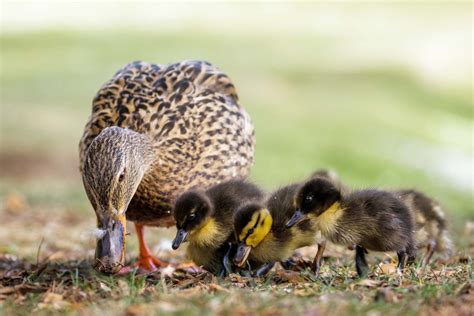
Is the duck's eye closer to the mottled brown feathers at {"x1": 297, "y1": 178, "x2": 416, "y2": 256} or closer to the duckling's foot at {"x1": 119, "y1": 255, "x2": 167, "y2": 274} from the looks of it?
the mottled brown feathers at {"x1": 297, "y1": 178, "x2": 416, "y2": 256}

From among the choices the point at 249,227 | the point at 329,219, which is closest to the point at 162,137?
the point at 249,227

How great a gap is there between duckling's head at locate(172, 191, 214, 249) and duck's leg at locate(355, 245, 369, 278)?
1.00 metres

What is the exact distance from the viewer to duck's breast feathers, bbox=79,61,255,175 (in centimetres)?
596

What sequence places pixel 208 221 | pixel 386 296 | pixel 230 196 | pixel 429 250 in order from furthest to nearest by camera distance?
pixel 429 250 < pixel 230 196 < pixel 208 221 < pixel 386 296

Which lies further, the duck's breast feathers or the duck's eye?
the duck's breast feathers

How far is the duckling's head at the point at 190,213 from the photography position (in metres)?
5.19

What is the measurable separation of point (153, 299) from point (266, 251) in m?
1.36

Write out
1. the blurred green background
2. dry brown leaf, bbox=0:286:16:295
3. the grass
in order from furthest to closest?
the blurred green background < dry brown leaf, bbox=0:286:16:295 < the grass

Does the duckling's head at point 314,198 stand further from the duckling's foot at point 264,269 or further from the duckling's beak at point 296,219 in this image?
the duckling's foot at point 264,269

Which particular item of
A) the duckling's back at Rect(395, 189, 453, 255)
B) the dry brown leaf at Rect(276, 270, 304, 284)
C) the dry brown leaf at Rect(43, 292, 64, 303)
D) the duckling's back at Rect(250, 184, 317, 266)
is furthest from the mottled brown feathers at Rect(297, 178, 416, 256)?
the dry brown leaf at Rect(43, 292, 64, 303)

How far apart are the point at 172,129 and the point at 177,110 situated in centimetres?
18

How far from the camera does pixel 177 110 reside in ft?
19.9

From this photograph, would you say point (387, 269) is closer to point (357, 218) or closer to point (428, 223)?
point (357, 218)

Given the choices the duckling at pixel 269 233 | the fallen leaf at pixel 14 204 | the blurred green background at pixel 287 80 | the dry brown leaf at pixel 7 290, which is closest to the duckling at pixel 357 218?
the duckling at pixel 269 233
